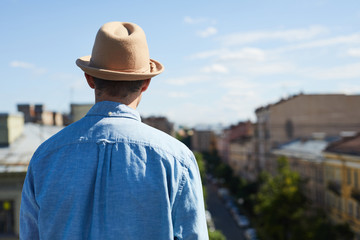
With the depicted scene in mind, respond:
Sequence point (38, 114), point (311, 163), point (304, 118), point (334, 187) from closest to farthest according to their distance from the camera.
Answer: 1. point (334, 187)
2. point (311, 163)
3. point (38, 114)
4. point (304, 118)

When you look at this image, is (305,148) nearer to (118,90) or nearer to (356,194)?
(356,194)

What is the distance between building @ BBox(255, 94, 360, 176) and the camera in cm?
4125

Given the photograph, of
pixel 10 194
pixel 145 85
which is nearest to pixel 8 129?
pixel 10 194

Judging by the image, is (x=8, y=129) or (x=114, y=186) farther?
(x=8, y=129)

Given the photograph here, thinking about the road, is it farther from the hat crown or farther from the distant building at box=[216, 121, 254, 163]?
the hat crown

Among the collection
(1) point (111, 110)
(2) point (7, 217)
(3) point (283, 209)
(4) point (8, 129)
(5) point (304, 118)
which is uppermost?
(1) point (111, 110)

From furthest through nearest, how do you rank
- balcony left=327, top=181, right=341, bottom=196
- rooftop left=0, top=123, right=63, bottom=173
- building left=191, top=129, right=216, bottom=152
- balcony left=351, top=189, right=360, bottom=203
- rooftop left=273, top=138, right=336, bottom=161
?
building left=191, top=129, right=216, bottom=152 → rooftop left=273, top=138, right=336, bottom=161 → balcony left=327, top=181, right=341, bottom=196 → balcony left=351, top=189, right=360, bottom=203 → rooftop left=0, top=123, right=63, bottom=173

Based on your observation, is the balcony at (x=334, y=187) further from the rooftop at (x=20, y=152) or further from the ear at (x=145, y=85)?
the ear at (x=145, y=85)

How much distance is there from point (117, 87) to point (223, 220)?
45.2m

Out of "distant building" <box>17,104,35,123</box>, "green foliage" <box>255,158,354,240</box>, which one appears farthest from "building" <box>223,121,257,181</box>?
"distant building" <box>17,104,35,123</box>

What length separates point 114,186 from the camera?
6.15ft

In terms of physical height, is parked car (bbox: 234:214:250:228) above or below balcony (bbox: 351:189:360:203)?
below

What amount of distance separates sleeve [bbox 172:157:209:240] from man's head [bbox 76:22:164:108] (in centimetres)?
51

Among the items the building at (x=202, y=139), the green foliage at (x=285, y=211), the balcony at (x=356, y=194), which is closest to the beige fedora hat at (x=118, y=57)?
the green foliage at (x=285, y=211)
